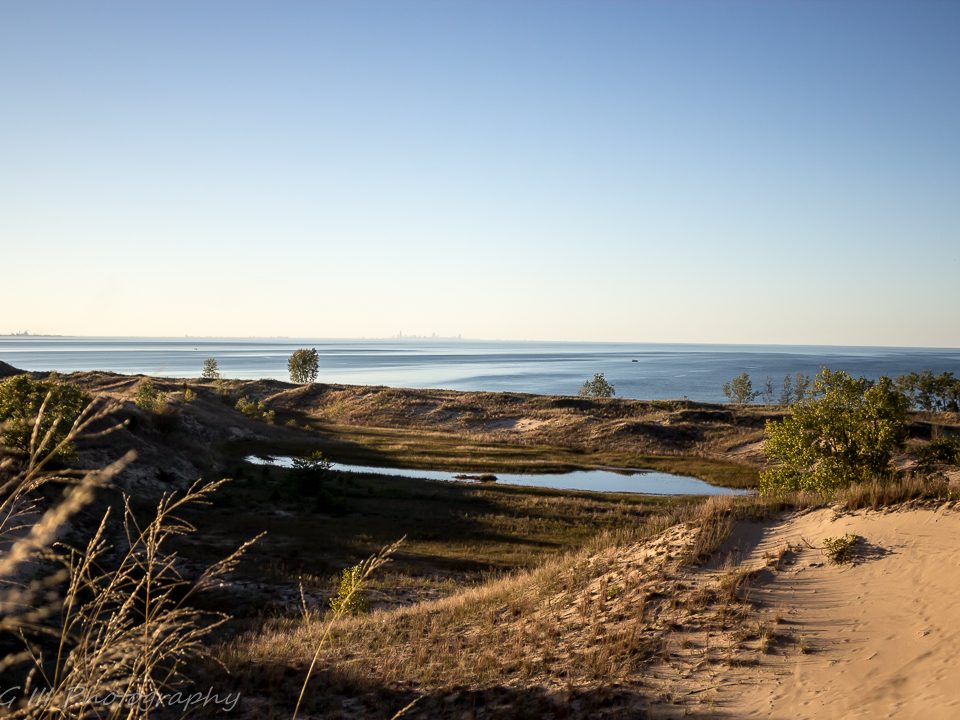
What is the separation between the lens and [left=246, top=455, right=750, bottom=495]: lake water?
55984mm

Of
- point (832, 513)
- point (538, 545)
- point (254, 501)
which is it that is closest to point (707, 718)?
point (832, 513)

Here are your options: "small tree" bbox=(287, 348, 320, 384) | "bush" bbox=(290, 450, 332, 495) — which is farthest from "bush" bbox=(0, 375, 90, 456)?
"small tree" bbox=(287, 348, 320, 384)

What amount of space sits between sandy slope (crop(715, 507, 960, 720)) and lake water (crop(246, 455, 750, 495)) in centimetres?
3764

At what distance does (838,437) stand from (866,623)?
15652 millimetres

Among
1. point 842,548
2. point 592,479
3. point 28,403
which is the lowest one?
point 592,479

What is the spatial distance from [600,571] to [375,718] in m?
9.00

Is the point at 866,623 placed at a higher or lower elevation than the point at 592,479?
higher

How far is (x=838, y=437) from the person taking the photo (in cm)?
2702

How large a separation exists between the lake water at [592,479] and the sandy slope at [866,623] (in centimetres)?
3764

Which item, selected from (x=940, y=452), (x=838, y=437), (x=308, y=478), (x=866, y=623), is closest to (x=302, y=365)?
(x=308, y=478)

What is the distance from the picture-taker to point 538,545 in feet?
110

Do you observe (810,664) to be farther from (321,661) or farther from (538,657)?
(321,661)

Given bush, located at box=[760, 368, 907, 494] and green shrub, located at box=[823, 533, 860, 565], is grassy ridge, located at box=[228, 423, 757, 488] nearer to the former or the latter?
bush, located at box=[760, 368, 907, 494]

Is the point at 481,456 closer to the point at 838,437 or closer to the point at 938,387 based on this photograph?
the point at 838,437
